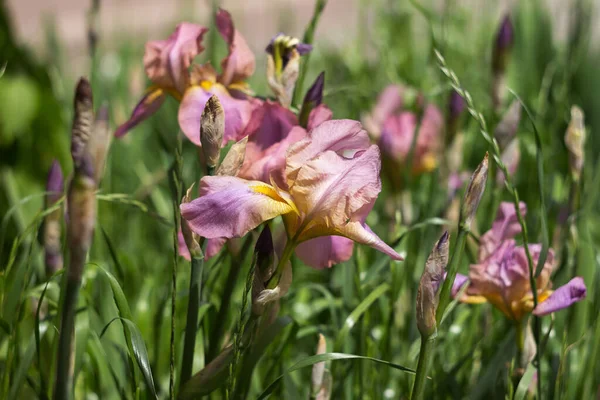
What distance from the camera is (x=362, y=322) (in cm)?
109

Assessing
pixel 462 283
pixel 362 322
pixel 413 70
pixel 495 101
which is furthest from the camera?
pixel 413 70

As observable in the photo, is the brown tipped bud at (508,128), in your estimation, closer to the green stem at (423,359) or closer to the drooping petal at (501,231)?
the drooping petal at (501,231)

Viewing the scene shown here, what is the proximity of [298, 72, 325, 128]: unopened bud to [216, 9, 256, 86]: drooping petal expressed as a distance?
129 millimetres

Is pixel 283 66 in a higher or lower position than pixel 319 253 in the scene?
higher

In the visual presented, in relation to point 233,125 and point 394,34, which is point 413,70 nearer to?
point 394,34

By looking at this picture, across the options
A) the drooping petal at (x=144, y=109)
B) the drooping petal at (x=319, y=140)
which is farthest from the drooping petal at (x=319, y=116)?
the drooping petal at (x=144, y=109)

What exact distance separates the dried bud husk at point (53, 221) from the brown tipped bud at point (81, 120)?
0.47 meters

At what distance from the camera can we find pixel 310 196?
2.53 ft

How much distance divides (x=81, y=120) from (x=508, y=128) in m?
0.73

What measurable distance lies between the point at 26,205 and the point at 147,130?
902 mm

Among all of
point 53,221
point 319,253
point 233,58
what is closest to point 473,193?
point 319,253

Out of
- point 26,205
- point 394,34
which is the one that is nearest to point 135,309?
point 26,205

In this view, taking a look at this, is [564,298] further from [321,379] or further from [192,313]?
[192,313]

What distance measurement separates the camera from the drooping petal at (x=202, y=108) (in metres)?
0.90
